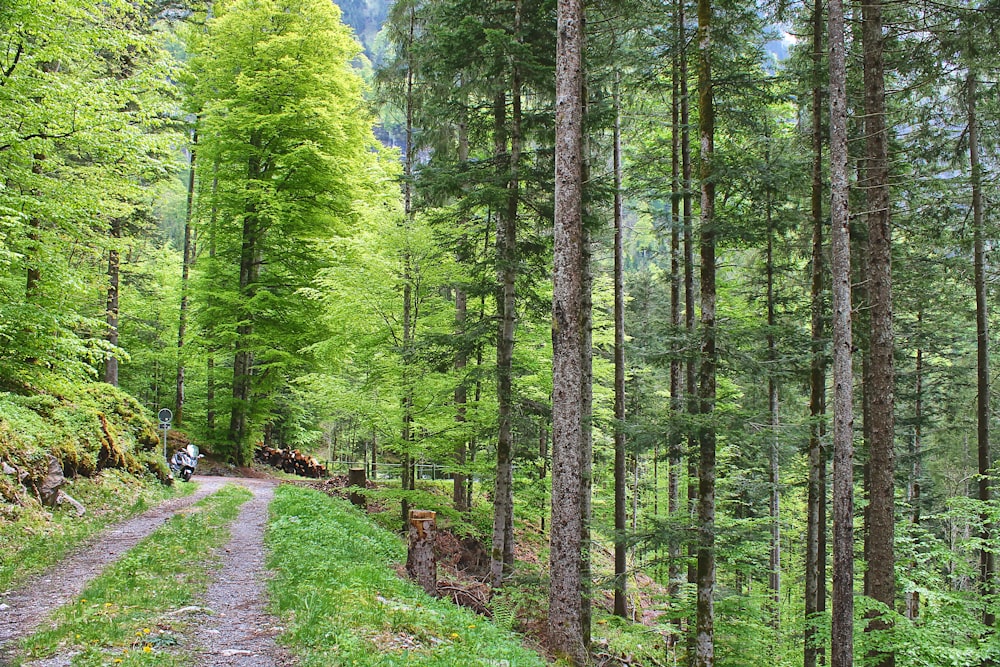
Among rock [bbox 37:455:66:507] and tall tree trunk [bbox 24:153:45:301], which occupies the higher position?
tall tree trunk [bbox 24:153:45:301]

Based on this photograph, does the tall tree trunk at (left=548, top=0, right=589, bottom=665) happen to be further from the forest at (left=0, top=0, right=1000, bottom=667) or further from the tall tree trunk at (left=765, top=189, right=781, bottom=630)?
the tall tree trunk at (left=765, top=189, right=781, bottom=630)

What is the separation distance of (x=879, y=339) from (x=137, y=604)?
11548 mm

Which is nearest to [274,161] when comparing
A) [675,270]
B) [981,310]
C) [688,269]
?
[675,270]

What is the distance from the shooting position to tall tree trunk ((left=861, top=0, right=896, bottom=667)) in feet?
32.0

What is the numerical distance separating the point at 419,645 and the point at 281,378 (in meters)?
16.9

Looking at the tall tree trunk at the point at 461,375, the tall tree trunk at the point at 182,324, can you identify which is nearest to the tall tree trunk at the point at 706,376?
the tall tree trunk at the point at 461,375

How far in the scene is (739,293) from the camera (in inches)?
711

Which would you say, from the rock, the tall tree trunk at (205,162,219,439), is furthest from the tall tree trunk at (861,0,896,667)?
the tall tree trunk at (205,162,219,439)

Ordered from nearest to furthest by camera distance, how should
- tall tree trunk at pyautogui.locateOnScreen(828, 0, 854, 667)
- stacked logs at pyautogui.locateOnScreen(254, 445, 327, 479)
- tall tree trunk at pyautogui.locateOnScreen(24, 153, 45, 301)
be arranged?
1. tall tree trunk at pyautogui.locateOnScreen(24, 153, 45, 301)
2. tall tree trunk at pyautogui.locateOnScreen(828, 0, 854, 667)
3. stacked logs at pyautogui.locateOnScreen(254, 445, 327, 479)

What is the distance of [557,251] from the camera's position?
8203mm

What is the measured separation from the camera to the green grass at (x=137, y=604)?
4.59 meters

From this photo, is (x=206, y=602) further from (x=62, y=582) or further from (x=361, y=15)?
(x=361, y=15)

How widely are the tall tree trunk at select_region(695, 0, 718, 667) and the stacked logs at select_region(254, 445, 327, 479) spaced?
19991mm

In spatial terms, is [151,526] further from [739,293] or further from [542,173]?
[739,293]
